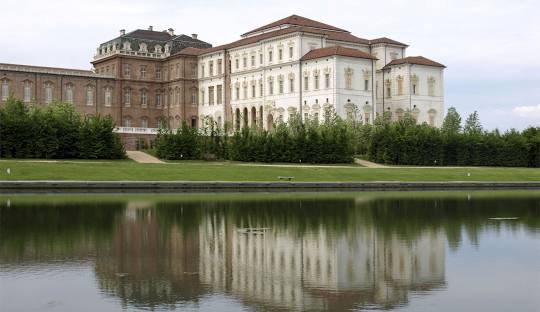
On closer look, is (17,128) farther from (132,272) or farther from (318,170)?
(132,272)

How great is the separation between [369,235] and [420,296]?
9153 millimetres

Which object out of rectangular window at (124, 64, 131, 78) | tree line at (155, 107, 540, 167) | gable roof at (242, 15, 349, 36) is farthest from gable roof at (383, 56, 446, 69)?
rectangular window at (124, 64, 131, 78)

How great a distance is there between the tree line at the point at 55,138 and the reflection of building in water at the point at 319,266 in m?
45.4

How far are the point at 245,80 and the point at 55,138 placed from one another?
50080mm

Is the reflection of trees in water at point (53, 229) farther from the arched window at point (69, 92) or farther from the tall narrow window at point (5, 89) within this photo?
the arched window at point (69, 92)

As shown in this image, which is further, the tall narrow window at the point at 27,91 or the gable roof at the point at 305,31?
the tall narrow window at the point at 27,91

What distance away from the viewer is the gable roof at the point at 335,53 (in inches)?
3844

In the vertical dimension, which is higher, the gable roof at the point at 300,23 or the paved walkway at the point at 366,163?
the gable roof at the point at 300,23

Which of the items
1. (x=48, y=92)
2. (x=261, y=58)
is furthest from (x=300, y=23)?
(x=48, y=92)

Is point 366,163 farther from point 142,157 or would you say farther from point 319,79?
point 319,79

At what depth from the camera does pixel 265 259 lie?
18.7 metres

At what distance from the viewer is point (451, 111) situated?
11756cm

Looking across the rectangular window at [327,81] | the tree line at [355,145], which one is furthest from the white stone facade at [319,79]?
the tree line at [355,145]

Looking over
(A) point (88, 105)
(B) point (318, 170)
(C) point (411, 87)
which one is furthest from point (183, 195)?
(A) point (88, 105)
